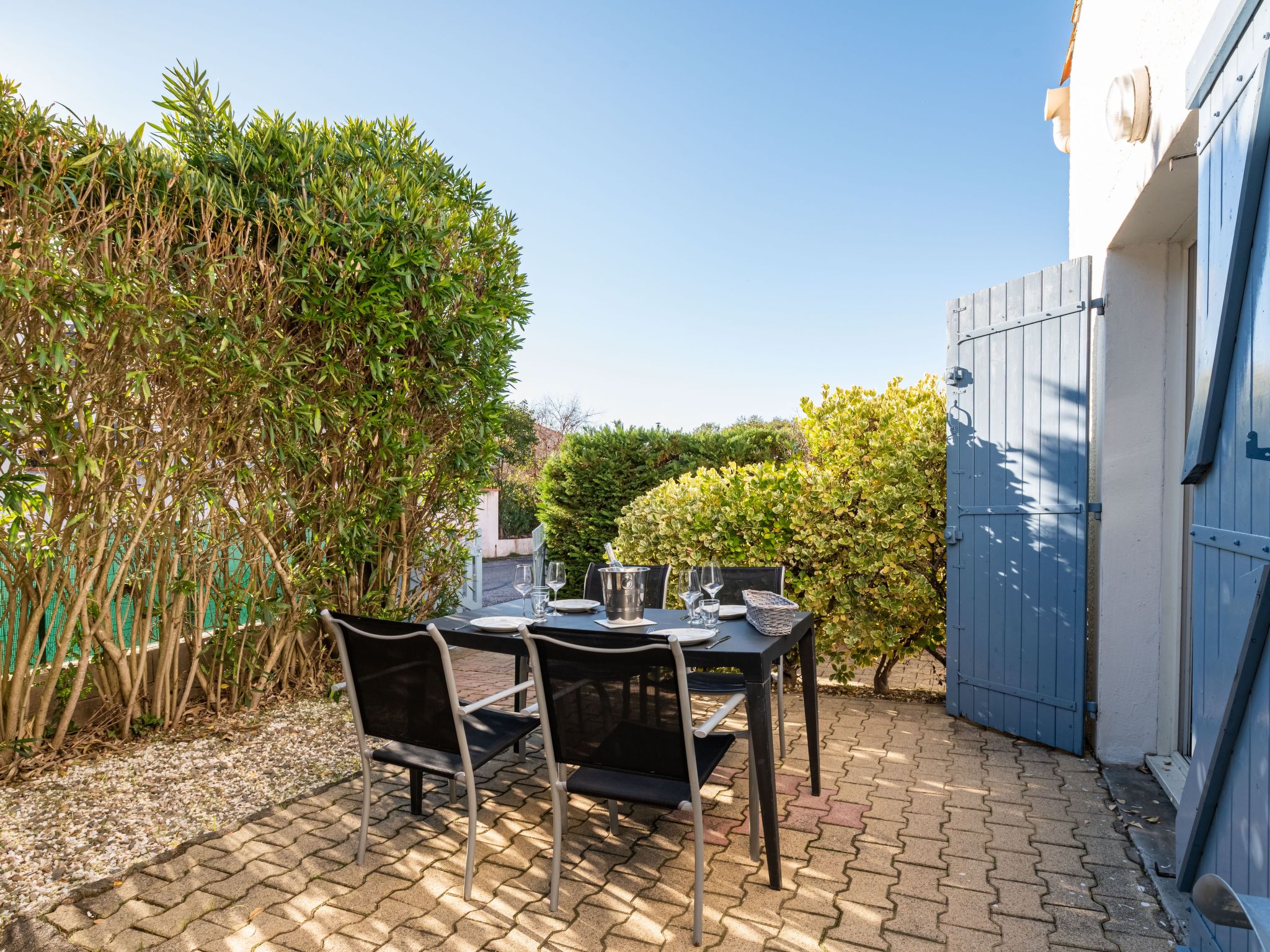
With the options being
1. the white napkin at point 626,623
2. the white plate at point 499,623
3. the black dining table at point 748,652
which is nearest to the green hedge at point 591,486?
the black dining table at point 748,652

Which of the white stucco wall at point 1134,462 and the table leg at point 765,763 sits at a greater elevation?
the white stucco wall at point 1134,462

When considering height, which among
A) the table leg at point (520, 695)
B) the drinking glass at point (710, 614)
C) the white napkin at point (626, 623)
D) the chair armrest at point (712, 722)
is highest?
the drinking glass at point (710, 614)

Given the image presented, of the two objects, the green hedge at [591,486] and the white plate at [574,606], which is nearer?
the white plate at [574,606]

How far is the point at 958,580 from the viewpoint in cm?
452

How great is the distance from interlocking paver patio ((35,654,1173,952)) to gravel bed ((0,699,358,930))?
18cm

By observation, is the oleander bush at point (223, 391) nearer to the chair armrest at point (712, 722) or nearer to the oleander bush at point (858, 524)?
the oleander bush at point (858, 524)

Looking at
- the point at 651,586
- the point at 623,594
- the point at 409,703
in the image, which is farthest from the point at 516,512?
the point at 409,703

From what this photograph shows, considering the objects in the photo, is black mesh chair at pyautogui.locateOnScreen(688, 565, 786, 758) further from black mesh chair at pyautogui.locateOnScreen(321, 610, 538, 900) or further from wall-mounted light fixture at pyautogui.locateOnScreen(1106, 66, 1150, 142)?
wall-mounted light fixture at pyautogui.locateOnScreen(1106, 66, 1150, 142)

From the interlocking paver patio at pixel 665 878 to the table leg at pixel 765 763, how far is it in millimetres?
128

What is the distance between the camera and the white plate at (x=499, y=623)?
3143mm

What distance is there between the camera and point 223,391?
378cm

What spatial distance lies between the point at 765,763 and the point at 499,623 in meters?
1.31

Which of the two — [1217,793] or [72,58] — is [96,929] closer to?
[1217,793]

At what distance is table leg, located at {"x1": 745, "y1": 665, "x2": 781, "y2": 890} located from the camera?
8.12ft
